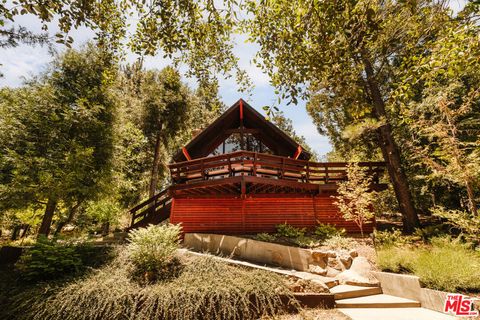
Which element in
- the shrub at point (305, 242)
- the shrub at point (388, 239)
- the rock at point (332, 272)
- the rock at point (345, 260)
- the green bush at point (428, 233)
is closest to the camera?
the rock at point (332, 272)

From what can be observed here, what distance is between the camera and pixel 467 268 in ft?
16.5

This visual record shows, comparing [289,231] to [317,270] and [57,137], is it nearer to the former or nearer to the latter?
[317,270]

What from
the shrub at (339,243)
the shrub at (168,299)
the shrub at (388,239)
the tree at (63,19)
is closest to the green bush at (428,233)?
the shrub at (388,239)

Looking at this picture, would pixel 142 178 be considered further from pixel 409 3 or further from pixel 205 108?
pixel 409 3

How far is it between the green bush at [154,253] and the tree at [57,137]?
7301 millimetres

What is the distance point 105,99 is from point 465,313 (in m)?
18.2

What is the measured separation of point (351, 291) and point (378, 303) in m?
0.68

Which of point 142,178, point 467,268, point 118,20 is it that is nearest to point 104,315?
point 118,20

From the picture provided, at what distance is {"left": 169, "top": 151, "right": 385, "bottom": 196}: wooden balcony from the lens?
9.85m

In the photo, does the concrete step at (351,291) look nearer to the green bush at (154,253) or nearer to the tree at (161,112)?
the green bush at (154,253)

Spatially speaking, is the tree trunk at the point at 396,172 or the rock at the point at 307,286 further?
the tree trunk at the point at 396,172

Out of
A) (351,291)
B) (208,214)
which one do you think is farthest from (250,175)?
(351,291)

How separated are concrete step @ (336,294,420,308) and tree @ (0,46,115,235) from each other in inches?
518

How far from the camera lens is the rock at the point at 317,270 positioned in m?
6.82
